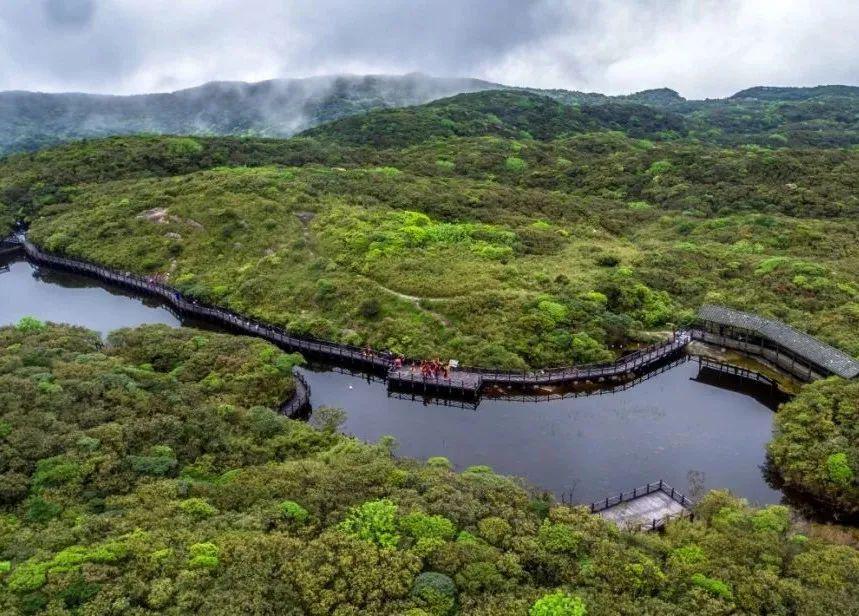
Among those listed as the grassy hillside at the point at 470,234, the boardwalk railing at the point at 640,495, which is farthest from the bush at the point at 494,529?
the grassy hillside at the point at 470,234

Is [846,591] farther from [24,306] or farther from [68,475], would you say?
[24,306]

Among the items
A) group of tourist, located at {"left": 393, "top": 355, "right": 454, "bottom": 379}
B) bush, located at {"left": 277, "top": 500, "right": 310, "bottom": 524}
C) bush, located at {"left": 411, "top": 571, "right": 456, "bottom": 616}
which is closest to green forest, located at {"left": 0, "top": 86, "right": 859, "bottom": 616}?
bush, located at {"left": 411, "top": 571, "right": 456, "bottom": 616}

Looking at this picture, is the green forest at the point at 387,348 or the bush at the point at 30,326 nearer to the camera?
the green forest at the point at 387,348

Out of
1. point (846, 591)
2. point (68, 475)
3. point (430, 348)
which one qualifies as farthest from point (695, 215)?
point (68, 475)

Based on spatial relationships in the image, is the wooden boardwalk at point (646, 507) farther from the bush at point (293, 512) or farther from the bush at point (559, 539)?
the bush at point (293, 512)

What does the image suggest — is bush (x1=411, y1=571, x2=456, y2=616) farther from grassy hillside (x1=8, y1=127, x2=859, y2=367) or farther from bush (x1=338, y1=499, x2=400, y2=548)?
grassy hillside (x1=8, y1=127, x2=859, y2=367)

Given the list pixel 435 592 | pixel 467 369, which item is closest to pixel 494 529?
pixel 435 592
